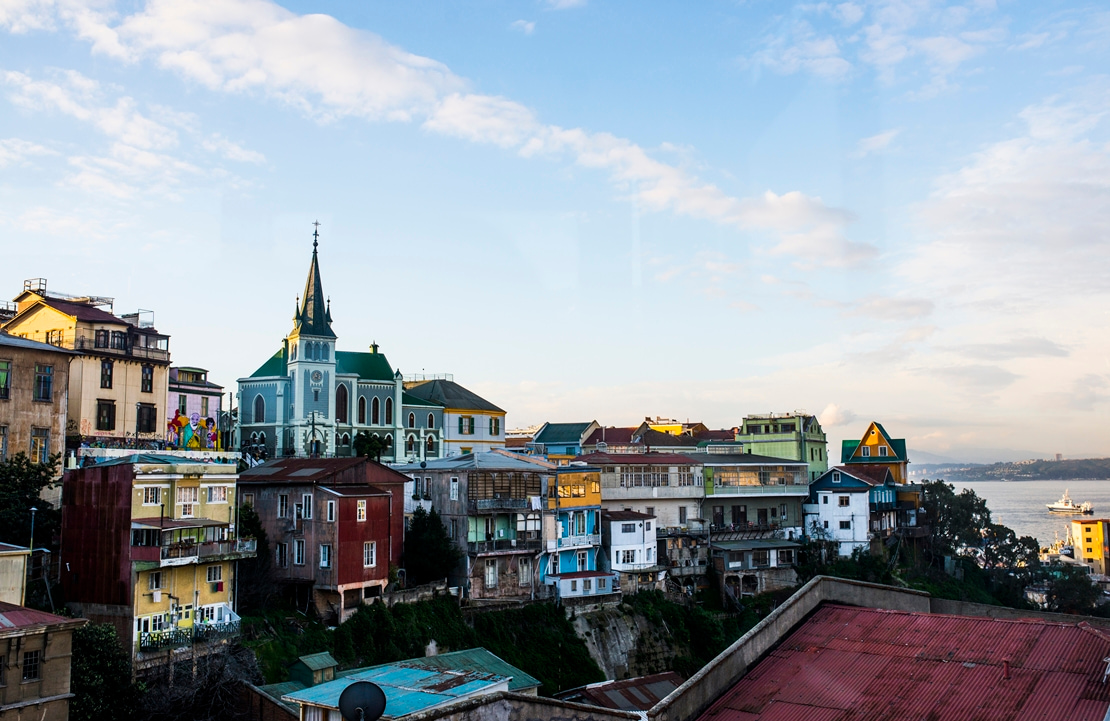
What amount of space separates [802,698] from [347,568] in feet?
95.6

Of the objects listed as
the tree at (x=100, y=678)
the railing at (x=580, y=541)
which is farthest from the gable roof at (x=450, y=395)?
the tree at (x=100, y=678)

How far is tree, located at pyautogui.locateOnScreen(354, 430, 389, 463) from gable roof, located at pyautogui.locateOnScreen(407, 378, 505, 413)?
9836 mm

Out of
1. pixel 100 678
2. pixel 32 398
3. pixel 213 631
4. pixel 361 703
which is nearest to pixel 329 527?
pixel 213 631

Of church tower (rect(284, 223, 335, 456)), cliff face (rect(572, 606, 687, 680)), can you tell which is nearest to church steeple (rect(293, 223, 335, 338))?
church tower (rect(284, 223, 335, 456))

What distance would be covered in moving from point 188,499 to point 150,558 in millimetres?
3446

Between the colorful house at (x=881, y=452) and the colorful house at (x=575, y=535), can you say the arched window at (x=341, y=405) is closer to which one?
the colorful house at (x=575, y=535)

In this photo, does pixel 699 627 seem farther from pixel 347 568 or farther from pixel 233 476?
pixel 233 476

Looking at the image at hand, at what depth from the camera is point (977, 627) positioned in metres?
15.3

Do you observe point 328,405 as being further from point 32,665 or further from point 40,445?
point 32,665

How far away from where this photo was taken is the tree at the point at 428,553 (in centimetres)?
4547

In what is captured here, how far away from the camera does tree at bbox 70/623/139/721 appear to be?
2834cm

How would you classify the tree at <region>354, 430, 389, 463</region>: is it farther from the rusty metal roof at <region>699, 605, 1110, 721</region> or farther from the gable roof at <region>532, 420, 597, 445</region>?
the rusty metal roof at <region>699, 605, 1110, 721</region>

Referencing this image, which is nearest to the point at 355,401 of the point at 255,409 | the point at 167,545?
the point at 255,409

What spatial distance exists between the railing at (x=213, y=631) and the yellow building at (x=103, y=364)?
15.5 metres
